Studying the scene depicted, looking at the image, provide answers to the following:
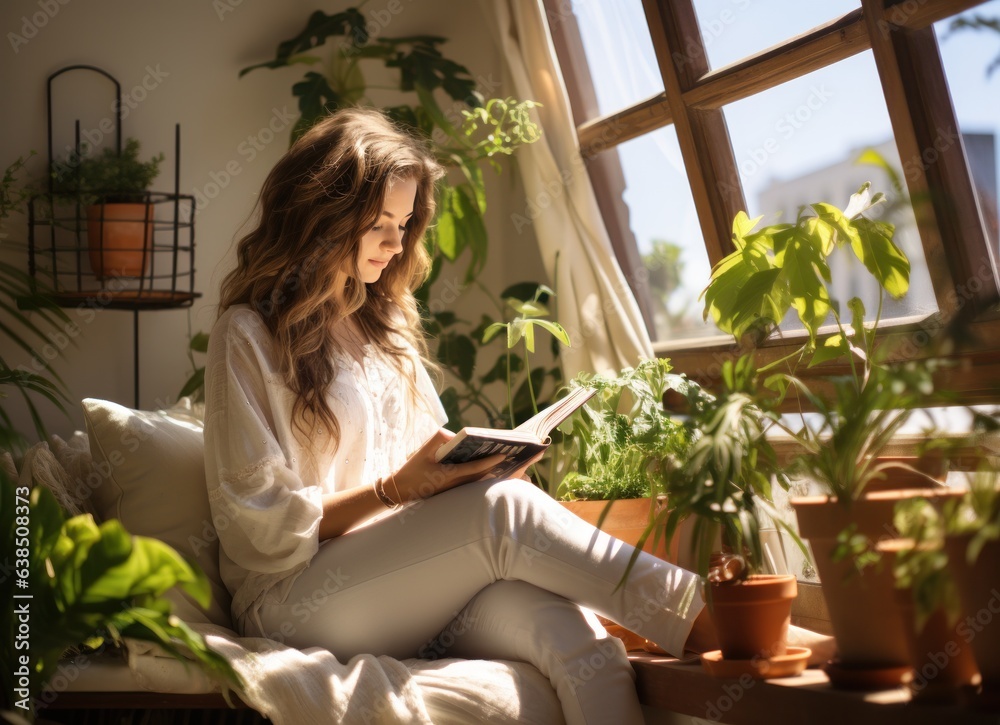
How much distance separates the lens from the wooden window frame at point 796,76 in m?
1.84

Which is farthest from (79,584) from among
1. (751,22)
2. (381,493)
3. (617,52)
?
(617,52)

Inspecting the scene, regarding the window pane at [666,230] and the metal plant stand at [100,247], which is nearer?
the metal plant stand at [100,247]

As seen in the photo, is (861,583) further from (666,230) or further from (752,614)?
(666,230)

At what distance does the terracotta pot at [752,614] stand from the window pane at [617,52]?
1504mm

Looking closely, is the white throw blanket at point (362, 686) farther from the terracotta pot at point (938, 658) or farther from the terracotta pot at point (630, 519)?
the terracotta pot at point (938, 658)

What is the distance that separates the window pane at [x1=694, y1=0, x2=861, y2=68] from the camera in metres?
2.06

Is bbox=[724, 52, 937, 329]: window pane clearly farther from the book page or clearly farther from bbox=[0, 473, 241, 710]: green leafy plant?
bbox=[0, 473, 241, 710]: green leafy plant

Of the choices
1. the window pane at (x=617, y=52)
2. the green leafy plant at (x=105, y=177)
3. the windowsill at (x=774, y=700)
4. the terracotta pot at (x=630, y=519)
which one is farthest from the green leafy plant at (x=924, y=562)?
the green leafy plant at (x=105, y=177)

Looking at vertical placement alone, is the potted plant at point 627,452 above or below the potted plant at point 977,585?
above

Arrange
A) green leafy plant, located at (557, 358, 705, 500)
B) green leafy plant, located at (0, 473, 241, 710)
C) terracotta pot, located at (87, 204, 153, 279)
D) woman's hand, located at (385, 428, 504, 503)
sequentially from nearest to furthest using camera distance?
1. green leafy plant, located at (0, 473, 241, 710)
2. woman's hand, located at (385, 428, 504, 503)
3. green leafy plant, located at (557, 358, 705, 500)
4. terracotta pot, located at (87, 204, 153, 279)

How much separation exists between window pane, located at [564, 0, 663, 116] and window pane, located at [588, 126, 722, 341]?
0.13 m

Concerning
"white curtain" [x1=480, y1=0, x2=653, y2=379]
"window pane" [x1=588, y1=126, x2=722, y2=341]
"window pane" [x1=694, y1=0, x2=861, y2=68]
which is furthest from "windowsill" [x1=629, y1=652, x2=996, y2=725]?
"window pane" [x1=694, y1=0, x2=861, y2=68]

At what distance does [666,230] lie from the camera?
8.56ft

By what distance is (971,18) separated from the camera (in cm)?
171
